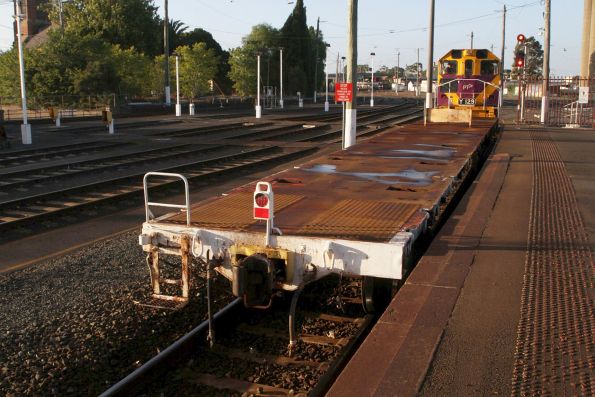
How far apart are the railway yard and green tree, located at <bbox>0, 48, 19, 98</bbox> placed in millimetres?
42524

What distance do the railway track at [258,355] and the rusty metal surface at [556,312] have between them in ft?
5.12

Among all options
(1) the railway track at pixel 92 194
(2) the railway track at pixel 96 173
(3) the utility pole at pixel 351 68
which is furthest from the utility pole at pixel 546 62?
(1) the railway track at pixel 92 194

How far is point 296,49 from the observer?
89.9 m

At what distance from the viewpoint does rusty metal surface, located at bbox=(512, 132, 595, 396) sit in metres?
3.61

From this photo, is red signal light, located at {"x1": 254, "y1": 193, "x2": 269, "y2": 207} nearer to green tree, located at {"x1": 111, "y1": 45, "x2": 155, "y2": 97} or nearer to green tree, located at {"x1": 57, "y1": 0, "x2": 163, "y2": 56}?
green tree, located at {"x1": 111, "y1": 45, "x2": 155, "y2": 97}

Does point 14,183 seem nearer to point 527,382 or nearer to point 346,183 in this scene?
point 346,183

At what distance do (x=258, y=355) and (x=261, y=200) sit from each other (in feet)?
4.71

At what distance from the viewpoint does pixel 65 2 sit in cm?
6881

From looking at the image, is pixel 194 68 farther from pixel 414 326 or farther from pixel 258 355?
pixel 414 326

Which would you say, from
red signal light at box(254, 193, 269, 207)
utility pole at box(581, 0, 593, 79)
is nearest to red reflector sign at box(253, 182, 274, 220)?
red signal light at box(254, 193, 269, 207)

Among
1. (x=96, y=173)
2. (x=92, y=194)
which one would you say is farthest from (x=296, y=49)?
(x=92, y=194)

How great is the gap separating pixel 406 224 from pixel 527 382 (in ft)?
7.64

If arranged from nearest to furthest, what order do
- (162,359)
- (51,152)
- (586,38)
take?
(162,359)
(51,152)
(586,38)

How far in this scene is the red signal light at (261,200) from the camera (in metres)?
5.25
